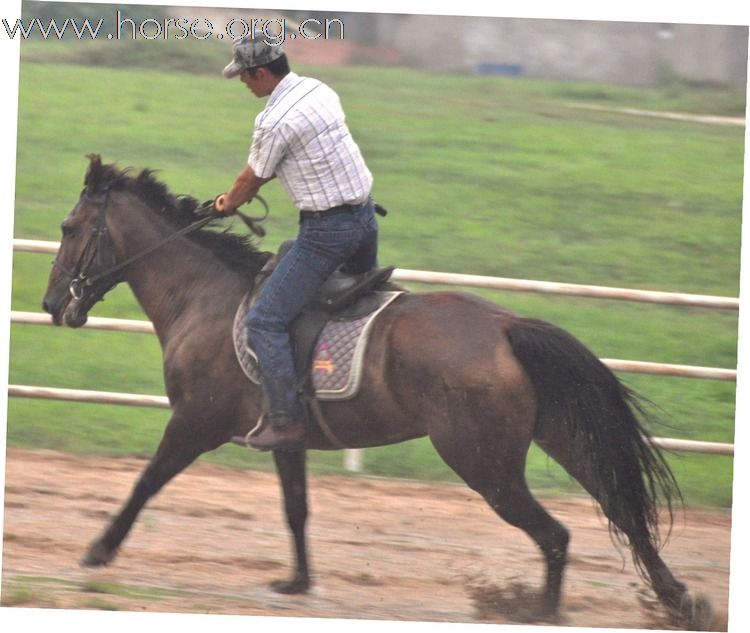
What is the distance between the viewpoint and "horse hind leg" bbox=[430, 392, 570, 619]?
16.9ft

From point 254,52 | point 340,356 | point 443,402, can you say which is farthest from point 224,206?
point 443,402

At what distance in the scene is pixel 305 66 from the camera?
11914 millimetres

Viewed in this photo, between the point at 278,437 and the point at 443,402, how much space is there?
2.65ft

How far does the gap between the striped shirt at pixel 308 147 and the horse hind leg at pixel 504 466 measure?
121 cm

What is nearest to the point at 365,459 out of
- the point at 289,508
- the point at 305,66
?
the point at 289,508

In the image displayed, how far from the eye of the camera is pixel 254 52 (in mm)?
5273

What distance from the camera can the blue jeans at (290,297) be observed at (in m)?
5.29

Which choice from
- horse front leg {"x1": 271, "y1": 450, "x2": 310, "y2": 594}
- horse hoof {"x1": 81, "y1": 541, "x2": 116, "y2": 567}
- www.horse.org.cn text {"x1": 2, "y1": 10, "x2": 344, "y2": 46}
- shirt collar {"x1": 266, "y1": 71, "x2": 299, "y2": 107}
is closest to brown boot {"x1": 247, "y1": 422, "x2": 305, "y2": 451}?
horse front leg {"x1": 271, "y1": 450, "x2": 310, "y2": 594}

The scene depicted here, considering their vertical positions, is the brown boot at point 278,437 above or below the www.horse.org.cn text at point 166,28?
below

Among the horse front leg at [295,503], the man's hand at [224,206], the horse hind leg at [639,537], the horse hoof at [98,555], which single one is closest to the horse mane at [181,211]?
the man's hand at [224,206]

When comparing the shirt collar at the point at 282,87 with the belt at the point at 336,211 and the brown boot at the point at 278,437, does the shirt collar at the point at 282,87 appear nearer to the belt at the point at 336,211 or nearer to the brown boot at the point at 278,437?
the belt at the point at 336,211

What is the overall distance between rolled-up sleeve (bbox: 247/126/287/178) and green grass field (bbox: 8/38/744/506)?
2.84 metres

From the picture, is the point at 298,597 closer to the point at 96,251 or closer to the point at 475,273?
the point at 96,251

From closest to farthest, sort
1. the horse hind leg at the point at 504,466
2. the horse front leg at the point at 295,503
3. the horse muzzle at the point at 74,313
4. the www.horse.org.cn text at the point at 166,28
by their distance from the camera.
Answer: the horse hind leg at the point at 504,466 < the horse front leg at the point at 295,503 < the horse muzzle at the point at 74,313 < the www.horse.org.cn text at the point at 166,28
